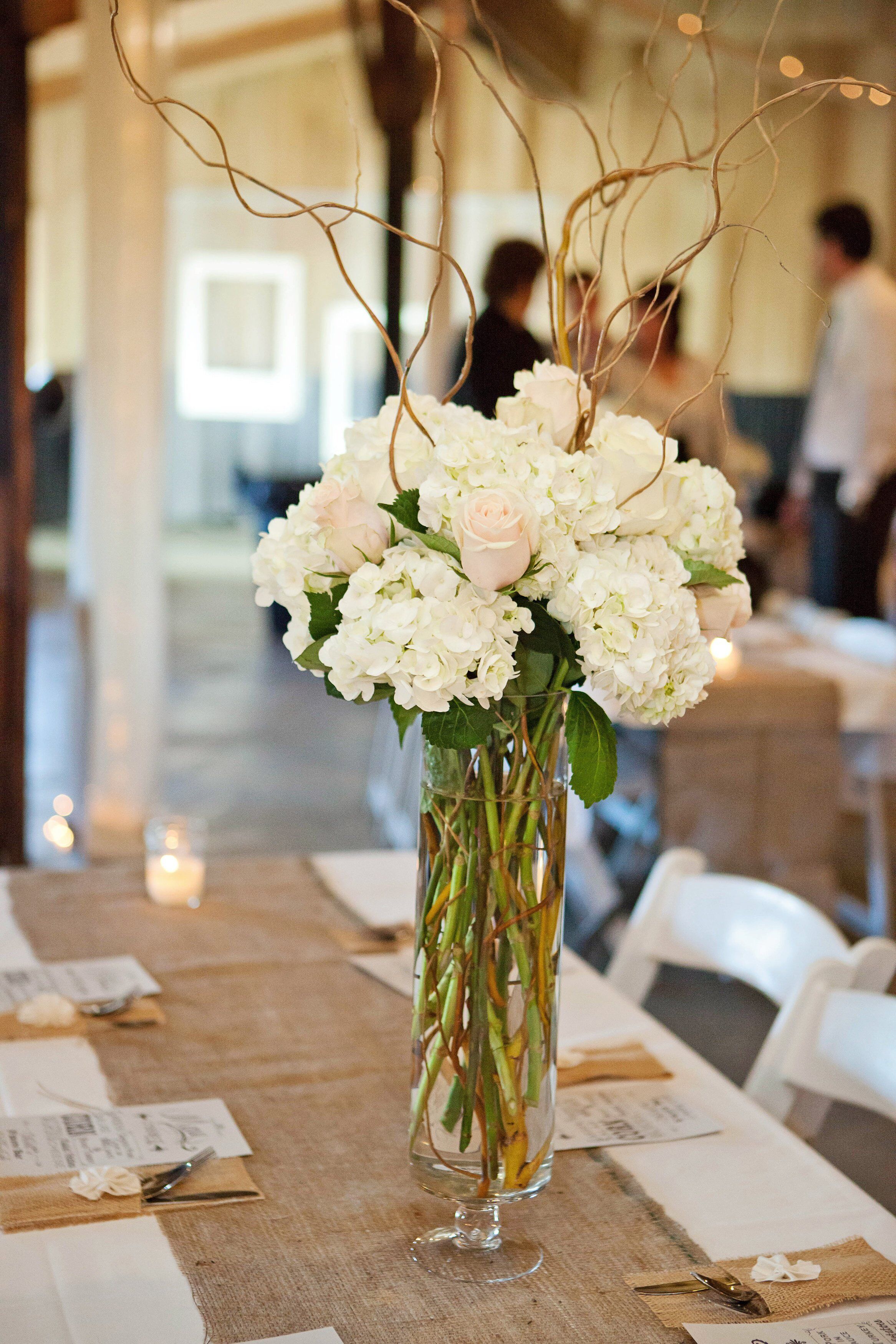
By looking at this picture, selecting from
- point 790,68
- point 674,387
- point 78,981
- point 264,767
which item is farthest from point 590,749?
point 264,767

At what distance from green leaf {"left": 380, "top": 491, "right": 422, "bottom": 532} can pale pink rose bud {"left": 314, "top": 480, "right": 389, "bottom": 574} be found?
0.02 metres

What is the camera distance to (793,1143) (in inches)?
51.6

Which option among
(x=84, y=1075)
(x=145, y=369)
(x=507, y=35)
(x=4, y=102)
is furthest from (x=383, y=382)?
(x=84, y=1075)

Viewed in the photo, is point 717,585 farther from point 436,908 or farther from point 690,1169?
point 690,1169

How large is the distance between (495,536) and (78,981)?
2.99ft

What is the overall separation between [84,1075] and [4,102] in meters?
2.79

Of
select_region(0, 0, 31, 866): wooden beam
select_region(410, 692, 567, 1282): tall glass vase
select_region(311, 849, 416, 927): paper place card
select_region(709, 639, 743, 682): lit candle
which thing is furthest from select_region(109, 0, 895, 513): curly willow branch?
select_region(0, 0, 31, 866): wooden beam

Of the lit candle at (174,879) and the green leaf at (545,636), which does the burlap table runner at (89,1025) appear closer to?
the lit candle at (174,879)

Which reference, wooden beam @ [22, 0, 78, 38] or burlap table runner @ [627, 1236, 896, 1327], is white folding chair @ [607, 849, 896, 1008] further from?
wooden beam @ [22, 0, 78, 38]

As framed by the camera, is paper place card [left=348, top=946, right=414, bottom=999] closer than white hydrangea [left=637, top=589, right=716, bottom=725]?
No

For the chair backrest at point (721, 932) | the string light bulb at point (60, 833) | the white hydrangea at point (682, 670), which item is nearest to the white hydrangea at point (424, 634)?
the white hydrangea at point (682, 670)

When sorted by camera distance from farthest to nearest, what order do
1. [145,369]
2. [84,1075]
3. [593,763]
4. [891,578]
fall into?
[891,578] → [145,369] → [84,1075] → [593,763]

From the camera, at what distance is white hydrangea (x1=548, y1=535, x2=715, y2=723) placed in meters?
0.96

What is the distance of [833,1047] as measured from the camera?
145 centimetres
